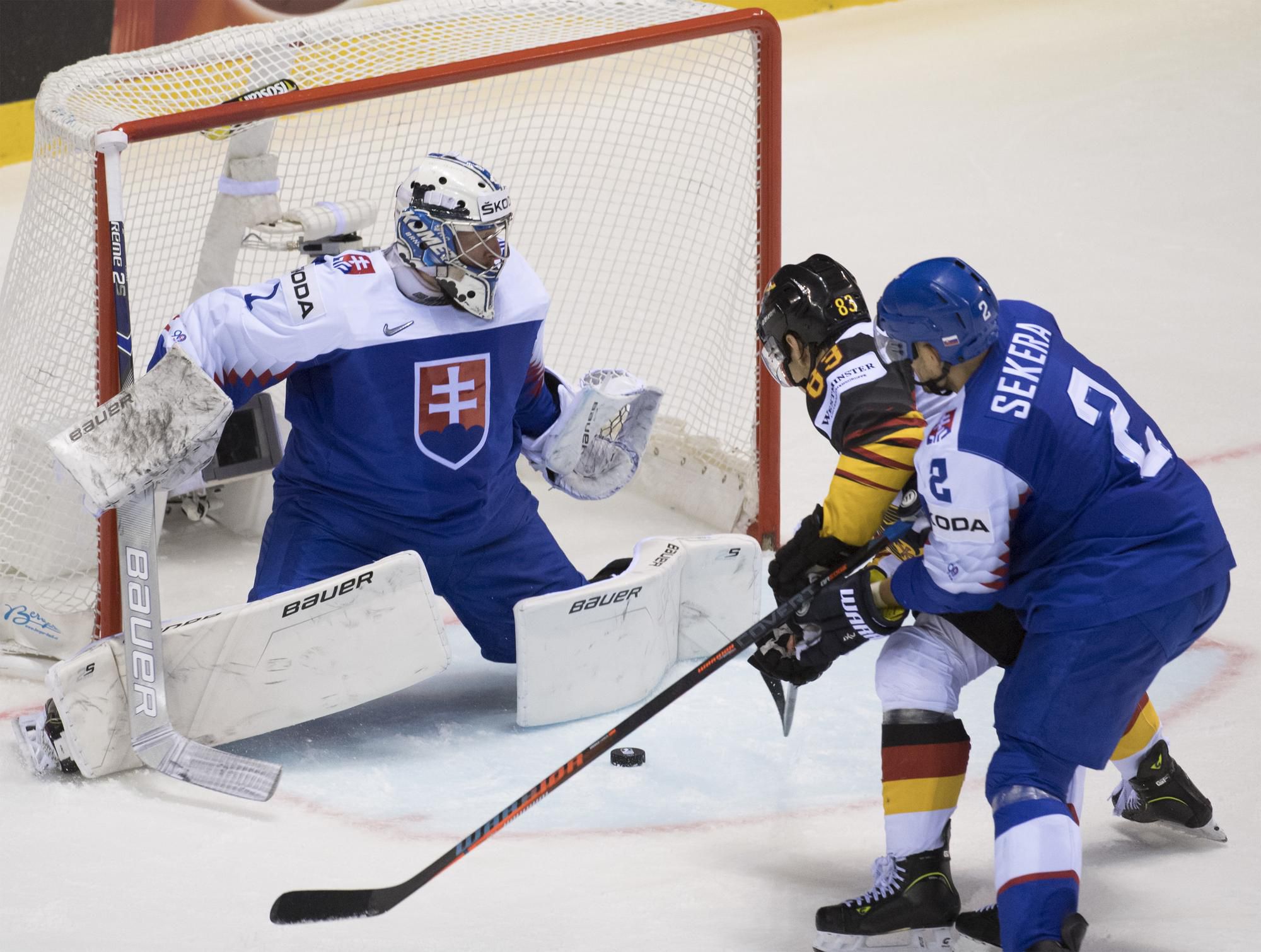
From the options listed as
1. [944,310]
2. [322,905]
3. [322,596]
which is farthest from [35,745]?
[944,310]

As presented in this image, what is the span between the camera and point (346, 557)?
3.37m

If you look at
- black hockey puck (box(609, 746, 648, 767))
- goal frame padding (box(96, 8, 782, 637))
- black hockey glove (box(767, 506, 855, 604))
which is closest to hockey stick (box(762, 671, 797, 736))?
black hockey puck (box(609, 746, 648, 767))

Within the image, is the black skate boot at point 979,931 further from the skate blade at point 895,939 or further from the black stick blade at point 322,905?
the black stick blade at point 322,905

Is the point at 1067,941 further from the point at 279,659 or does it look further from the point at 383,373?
the point at 383,373

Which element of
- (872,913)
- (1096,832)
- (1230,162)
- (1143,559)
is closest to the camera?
(1143,559)

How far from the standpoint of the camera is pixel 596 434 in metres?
3.71

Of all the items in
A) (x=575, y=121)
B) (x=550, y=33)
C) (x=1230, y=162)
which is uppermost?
(x=550, y=33)

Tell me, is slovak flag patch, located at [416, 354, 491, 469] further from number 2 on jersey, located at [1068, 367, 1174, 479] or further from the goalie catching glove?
number 2 on jersey, located at [1068, 367, 1174, 479]

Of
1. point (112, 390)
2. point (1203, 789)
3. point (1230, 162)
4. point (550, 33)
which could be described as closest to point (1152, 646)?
point (1203, 789)

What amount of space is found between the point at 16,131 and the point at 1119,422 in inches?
241

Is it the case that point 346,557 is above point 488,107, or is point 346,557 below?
below

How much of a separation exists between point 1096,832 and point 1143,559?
812 mm

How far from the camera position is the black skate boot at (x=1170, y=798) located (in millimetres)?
2799

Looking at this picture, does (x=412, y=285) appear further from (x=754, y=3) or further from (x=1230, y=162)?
(x=754, y=3)
